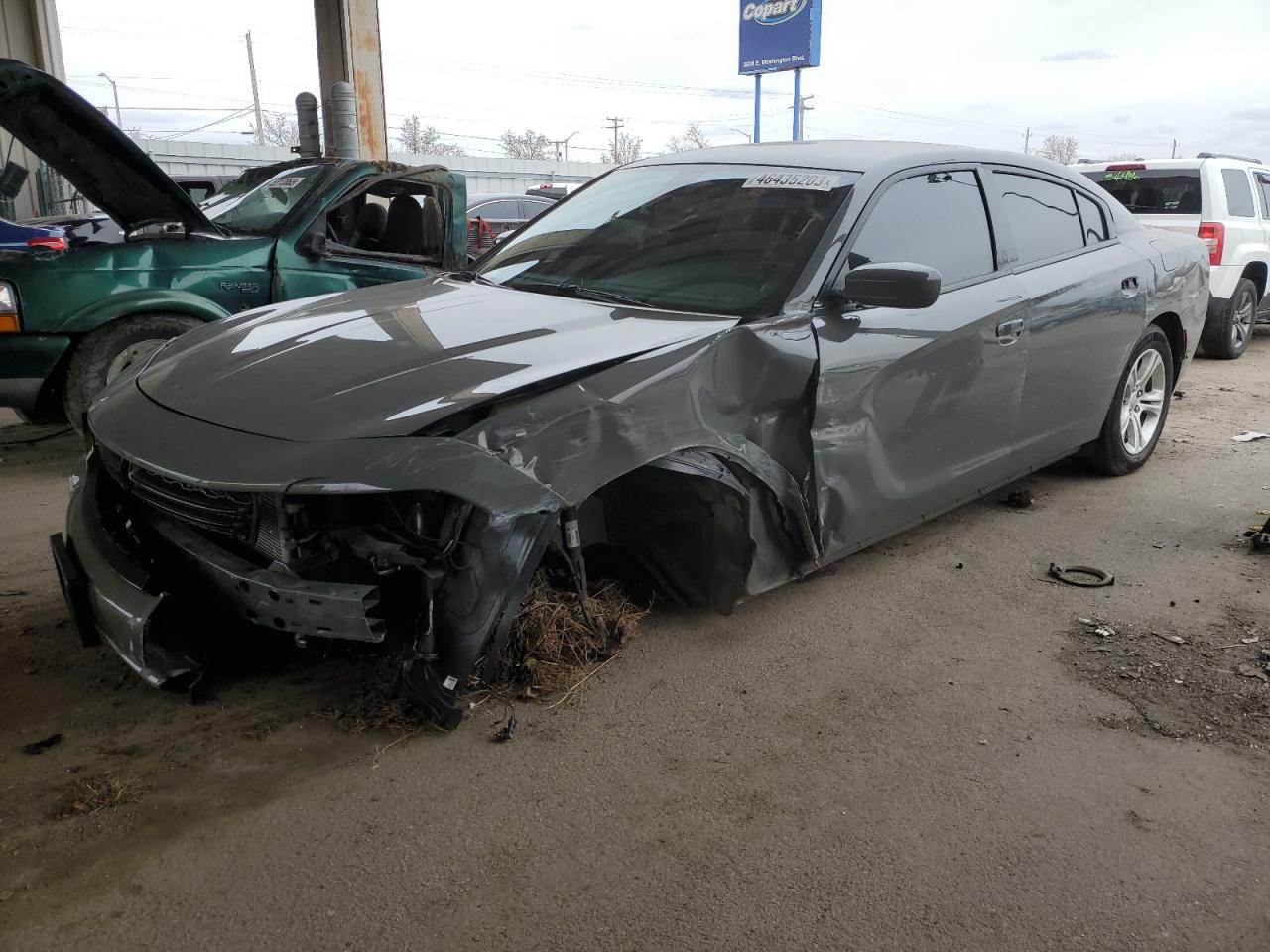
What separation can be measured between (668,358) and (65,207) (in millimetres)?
12652

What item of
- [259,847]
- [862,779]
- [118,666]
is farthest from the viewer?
[118,666]

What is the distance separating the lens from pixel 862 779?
2561 mm

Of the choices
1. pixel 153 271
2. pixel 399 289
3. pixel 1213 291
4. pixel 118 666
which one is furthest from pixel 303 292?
pixel 1213 291

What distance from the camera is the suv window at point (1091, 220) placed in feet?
14.8

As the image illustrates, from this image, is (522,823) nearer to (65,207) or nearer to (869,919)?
(869,919)

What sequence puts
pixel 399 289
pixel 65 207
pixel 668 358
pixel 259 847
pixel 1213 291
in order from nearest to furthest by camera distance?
pixel 259 847 < pixel 668 358 < pixel 399 289 < pixel 1213 291 < pixel 65 207

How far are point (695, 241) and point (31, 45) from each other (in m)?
14.5

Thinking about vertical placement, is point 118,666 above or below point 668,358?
below

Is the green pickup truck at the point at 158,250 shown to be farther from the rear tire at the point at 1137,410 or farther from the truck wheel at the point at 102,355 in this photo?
the rear tire at the point at 1137,410

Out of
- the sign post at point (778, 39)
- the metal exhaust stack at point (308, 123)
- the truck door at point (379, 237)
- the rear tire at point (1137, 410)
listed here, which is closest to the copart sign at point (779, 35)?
the sign post at point (778, 39)

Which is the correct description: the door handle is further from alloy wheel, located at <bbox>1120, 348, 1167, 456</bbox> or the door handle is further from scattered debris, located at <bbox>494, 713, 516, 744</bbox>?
scattered debris, located at <bbox>494, 713, 516, 744</bbox>

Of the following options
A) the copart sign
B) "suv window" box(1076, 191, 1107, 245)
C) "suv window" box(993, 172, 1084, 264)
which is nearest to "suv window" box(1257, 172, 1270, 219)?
"suv window" box(1076, 191, 1107, 245)

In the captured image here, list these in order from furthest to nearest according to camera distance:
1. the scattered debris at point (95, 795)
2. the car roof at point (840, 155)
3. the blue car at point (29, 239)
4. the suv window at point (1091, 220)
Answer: the blue car at point (29, 239), the suv window at point (1091, 220), the car roof at point (840, 155), the scattered debris at point (95, 795)

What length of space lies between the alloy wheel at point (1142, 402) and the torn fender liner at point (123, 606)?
431 cm
